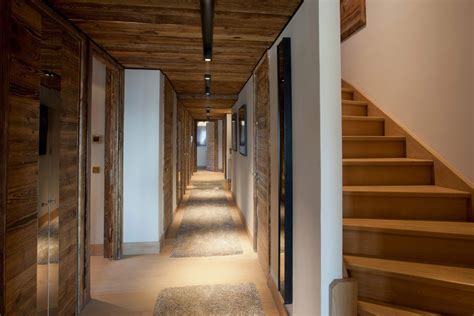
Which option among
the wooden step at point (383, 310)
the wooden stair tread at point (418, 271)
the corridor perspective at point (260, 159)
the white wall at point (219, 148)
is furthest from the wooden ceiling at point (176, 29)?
the white wall at point (219, 148)

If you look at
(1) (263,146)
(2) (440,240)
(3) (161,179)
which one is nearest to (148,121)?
(3) (161,179)

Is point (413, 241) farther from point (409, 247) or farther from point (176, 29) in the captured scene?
point (176, 29)

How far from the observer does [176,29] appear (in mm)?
2217

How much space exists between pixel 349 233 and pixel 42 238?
1921 millimetres

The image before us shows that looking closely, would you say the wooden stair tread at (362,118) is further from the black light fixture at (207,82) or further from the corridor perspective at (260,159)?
the black light fixture at (207,82)

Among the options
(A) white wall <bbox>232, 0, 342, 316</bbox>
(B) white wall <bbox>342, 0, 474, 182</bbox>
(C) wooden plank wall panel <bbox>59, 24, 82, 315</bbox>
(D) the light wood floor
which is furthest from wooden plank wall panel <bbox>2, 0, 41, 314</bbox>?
(B) white wall <bbox>342, 0, 474, 182</bbox>

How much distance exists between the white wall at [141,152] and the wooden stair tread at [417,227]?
2.37 m

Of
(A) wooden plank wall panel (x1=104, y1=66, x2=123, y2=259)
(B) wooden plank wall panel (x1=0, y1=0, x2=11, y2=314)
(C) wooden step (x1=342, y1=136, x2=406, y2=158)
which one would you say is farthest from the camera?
(A) wooden plank wall panel (x1=104, y1=66, x2=123, y2=259)

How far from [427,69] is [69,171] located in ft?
9.94

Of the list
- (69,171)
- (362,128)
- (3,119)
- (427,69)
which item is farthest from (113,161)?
(427,69)

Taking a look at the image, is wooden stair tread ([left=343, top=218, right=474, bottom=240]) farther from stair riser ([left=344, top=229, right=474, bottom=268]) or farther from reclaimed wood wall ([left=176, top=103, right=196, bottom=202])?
reclaimed wood wall ([left=176, top=103, right=196, bottom=202])

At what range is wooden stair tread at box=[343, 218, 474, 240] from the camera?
5.45 feet

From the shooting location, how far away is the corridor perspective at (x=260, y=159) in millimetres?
1448

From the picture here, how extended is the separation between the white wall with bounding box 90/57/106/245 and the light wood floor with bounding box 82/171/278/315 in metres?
0.36
